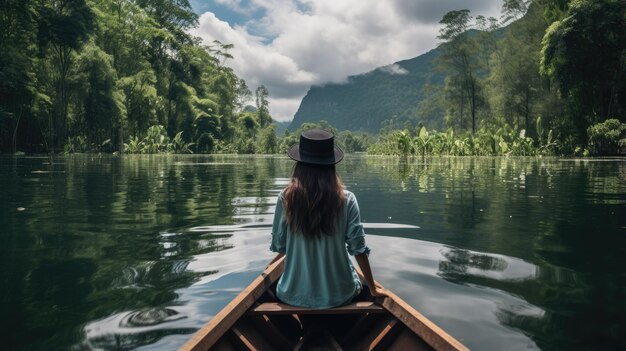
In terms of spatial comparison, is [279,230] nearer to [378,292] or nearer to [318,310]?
[318,310]

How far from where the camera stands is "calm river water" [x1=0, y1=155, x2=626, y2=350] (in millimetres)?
3367

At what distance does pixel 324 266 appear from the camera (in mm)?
2957

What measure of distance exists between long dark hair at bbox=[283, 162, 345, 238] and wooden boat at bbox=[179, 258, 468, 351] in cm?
45

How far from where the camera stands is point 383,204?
9.25 m

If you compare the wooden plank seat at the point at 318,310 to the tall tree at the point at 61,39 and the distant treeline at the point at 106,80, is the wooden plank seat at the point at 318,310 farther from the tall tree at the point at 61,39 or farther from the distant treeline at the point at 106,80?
the tall tree at the point at 61,39

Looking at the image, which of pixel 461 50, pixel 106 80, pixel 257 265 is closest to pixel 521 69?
pixel 461 50

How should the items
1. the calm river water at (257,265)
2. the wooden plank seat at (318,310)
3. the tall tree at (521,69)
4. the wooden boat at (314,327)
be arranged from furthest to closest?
the tall tree at (521,69) < the calm river water at (257,265) < the wooden plank seat at (318,310) < the wooden boat at (314,327)

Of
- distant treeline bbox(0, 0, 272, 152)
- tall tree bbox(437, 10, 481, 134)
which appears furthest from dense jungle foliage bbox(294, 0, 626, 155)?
distant treeline bbox(0, 0, 272, 152)

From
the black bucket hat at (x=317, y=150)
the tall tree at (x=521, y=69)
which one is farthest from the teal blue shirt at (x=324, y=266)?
the tall tree at (x=521, y=69)

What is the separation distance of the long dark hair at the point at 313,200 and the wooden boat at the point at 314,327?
1.46ft

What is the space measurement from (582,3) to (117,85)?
38146mm

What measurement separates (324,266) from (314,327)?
0.36 metres

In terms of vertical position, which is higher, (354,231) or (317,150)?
(317,150)

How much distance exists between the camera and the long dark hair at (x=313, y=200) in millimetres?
2850
